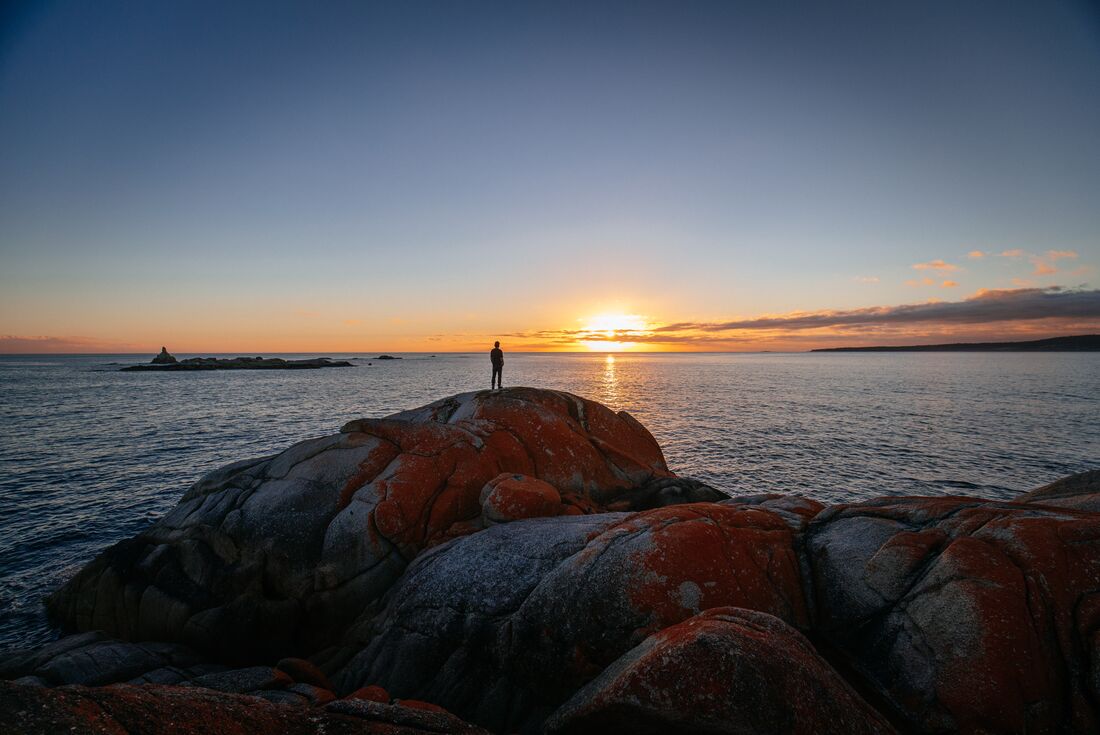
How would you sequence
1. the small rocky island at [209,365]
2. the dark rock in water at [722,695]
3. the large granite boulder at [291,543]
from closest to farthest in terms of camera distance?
the dark rock in water at [722,695] < the large granite boulder at [291,543] < the small rocky island at [209,365]

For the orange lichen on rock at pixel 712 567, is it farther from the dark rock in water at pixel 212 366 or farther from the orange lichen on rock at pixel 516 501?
the dark rock in water at pixel 212 366

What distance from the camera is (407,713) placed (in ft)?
16.6

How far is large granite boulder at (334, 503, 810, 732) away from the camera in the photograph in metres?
7.94

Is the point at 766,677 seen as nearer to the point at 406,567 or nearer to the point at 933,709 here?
the point at 933,709

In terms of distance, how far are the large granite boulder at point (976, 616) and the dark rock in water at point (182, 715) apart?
6.44m

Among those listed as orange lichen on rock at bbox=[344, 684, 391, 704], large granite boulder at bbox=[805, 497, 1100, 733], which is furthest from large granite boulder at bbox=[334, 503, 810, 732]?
orange lichen on rock at bbox=[344, 684, 391, 704]

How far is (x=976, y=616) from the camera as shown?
6598mm

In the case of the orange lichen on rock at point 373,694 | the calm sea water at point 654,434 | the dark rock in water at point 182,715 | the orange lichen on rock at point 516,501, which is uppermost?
the dark rock in water at point 182,715

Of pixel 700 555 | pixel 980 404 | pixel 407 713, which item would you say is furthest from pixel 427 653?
pixel 980 404

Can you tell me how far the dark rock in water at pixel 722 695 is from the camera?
16.7 feet

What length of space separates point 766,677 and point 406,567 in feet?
30.7

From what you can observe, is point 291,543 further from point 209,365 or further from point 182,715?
point 209,365

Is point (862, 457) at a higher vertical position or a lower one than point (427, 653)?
lower

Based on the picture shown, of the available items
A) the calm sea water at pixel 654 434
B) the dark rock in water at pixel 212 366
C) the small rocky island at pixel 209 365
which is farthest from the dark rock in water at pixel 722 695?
the small rocky island at pixel 209 365
